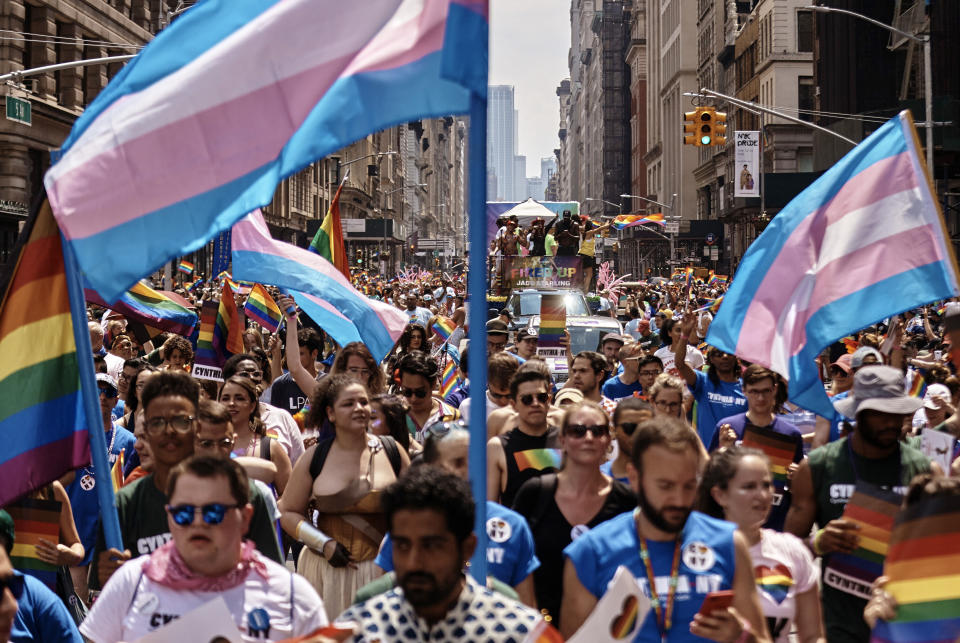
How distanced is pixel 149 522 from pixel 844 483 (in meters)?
2.89

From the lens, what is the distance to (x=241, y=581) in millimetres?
3893

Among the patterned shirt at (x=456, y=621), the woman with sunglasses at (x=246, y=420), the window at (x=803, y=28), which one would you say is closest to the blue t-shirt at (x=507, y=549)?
the patterned shirt at (x=456, y=621)

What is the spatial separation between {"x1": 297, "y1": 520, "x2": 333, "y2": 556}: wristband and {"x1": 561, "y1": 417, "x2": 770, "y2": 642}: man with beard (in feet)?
6.00

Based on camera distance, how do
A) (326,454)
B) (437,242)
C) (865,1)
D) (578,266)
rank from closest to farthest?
(326,454), (578,266), (865,1), (437,242)

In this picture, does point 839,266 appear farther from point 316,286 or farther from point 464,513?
point 464,513

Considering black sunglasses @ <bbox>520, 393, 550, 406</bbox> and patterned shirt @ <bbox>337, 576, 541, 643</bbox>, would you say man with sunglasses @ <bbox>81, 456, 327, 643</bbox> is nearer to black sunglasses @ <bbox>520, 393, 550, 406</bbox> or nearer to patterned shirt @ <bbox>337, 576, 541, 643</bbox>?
patterned shirt @ <bbox>337, 576, 541, 643</bbox>

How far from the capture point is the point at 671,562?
4.16m

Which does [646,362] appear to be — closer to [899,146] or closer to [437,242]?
[899,146]

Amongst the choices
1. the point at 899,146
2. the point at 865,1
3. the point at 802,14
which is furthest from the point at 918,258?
the point at 802,14

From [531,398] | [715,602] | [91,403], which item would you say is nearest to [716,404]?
[531,398]

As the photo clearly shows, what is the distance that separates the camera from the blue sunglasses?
152 inches

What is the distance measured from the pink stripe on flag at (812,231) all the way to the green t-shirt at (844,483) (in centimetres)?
136

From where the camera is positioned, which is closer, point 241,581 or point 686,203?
point 241,581

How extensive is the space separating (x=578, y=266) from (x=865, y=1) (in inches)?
1065
